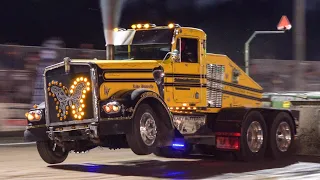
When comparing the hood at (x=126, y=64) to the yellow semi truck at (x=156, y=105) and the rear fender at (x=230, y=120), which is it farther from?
the rear fender at (x=230, y=120)

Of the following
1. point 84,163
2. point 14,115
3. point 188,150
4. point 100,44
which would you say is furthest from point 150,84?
point 100,44

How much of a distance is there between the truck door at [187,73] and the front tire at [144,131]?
117 centimetres

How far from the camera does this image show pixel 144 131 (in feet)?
34.9

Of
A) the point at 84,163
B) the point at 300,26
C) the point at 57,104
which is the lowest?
the point at 84,163

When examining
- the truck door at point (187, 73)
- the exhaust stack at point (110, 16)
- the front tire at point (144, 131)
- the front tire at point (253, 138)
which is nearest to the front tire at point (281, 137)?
the front tire at point (253, 138)

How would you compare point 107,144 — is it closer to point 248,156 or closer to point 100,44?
point 248,156

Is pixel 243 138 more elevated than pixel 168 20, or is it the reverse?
pixel 168 20

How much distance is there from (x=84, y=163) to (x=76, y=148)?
127 cm

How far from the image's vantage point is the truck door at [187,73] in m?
11.9

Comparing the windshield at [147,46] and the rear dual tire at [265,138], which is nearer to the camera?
the windshield at [147,46]

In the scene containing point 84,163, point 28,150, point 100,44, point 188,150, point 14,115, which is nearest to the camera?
point 84,163

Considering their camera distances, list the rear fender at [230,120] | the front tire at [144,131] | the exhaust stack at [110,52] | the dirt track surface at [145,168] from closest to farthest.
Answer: the front tire at [144,131]
the dirt track surface at [145,168]
the exhaust stack at [110,52]
the rear fender at [230,120]

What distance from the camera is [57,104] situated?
11.1 meters

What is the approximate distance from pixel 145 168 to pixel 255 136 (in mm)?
3036
